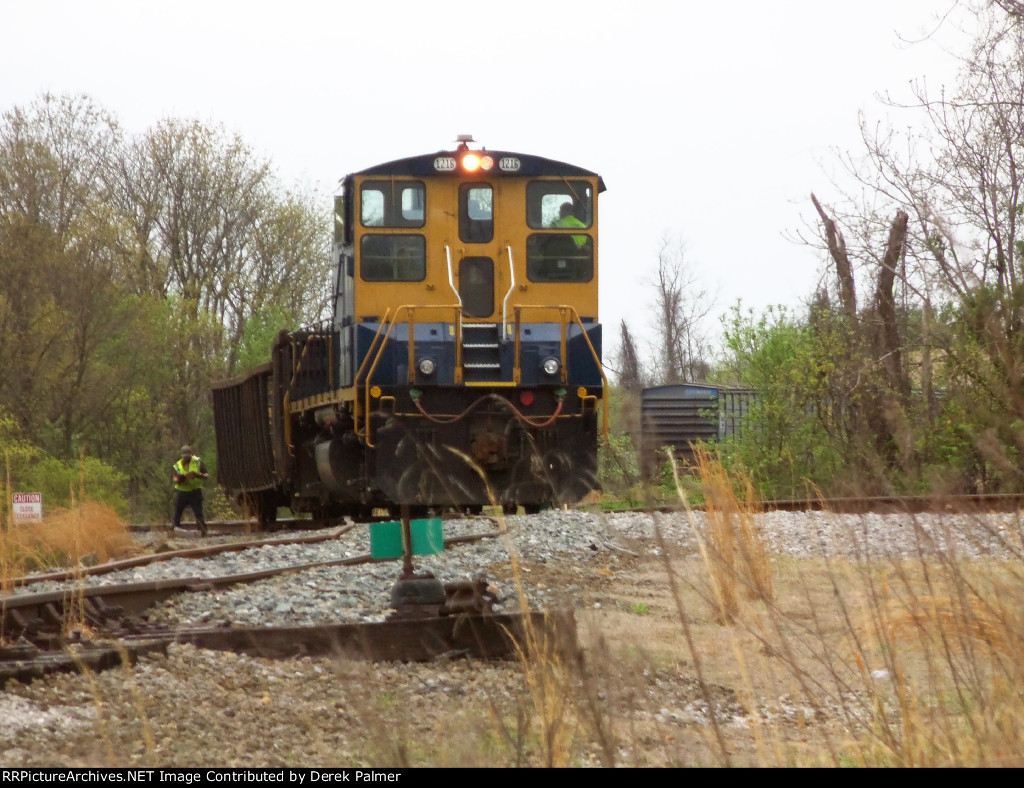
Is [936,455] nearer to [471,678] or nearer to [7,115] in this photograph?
[471,678]

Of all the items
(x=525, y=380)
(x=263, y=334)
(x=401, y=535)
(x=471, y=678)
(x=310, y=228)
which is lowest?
(x=471, y=678)

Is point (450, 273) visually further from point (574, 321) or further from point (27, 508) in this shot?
point (27, 508)

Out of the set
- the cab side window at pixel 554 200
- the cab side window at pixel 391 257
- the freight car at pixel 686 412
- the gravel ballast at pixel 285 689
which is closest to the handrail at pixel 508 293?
the cab side window at pixel 554 200

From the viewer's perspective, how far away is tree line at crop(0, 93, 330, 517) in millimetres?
22656

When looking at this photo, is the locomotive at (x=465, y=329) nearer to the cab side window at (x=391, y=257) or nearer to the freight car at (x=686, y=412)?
the cab side window at (x=391, y=257)

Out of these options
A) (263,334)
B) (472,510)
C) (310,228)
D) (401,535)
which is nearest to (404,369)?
(472,510)

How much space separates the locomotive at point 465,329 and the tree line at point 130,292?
869cm

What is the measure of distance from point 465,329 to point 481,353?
0.30 metres

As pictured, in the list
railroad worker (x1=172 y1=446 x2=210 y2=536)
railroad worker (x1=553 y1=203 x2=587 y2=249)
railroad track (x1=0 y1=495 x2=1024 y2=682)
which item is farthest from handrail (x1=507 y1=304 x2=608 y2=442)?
railroad worker (x1=172 y1=446 x2=210 y2=536)

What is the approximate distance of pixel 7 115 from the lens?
3184 centimetres

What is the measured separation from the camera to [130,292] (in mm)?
31188

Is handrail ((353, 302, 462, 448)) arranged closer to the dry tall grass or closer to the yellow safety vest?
the dry tall grass

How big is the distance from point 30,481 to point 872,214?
14.0m

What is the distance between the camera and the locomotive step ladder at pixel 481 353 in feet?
37.4
